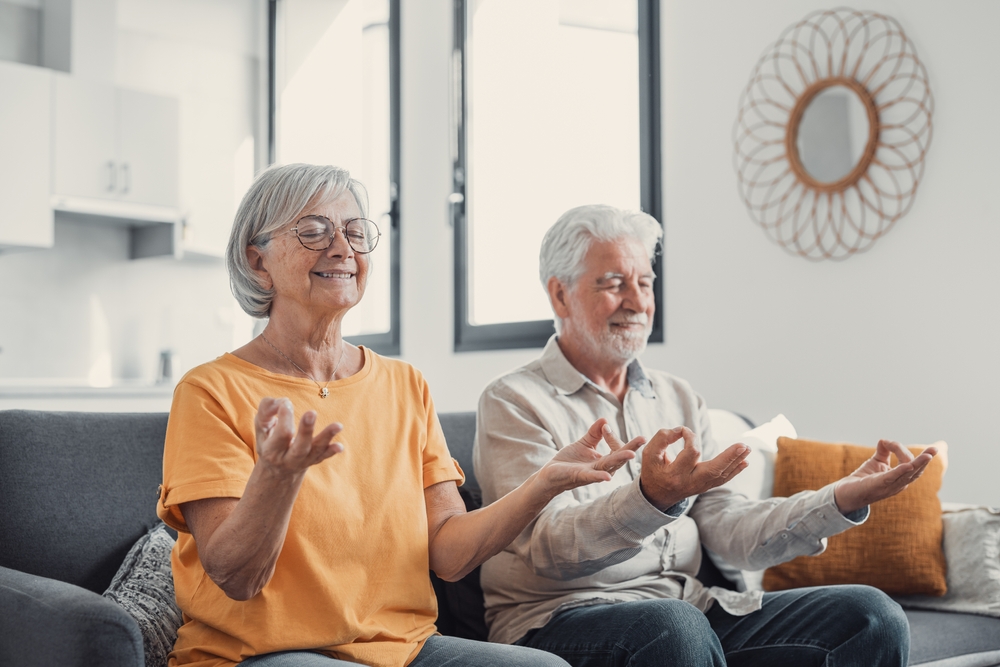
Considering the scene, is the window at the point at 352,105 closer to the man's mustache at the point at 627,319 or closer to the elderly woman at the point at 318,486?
the man's mustache at the point at 627,319

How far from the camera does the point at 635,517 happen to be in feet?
4.71

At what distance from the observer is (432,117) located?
4.23 metres

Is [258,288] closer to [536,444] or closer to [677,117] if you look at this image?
[536,444]

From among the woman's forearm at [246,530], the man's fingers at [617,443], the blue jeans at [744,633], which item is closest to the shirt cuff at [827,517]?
the blue jeans at [744,633]

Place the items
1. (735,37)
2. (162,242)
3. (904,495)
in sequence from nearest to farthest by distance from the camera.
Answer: (904,495) → (735,37) → (162,242)

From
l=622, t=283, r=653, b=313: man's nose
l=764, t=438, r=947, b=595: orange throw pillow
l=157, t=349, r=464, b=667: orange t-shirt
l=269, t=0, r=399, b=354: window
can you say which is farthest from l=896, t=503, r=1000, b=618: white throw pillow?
l=269, t=0, r=399, b=354: window

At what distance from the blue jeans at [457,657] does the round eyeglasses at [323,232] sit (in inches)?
23.1

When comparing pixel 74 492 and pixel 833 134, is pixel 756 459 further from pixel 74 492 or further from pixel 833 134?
pixel 74 492

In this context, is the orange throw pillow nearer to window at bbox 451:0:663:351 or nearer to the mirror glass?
the mirror glass

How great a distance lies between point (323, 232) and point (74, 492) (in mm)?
643

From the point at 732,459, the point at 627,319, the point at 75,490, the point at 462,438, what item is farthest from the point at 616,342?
the point at 75,490

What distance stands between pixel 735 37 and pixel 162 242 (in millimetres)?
2959

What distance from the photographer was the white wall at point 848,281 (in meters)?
2.49

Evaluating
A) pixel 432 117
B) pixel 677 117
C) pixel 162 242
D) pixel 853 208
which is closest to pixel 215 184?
pixel 162 242
